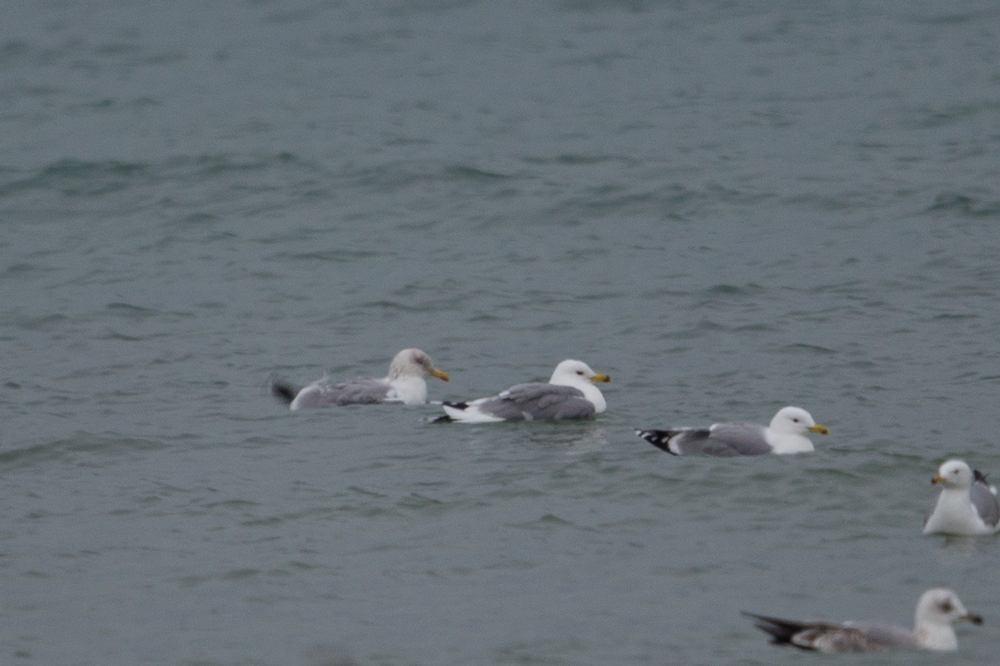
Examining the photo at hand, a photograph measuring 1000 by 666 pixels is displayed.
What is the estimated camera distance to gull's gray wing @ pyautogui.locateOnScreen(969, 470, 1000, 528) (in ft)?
34.0

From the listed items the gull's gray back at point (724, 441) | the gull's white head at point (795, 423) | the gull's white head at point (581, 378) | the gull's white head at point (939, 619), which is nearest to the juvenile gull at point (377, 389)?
the gull's white head at point (581, 378)

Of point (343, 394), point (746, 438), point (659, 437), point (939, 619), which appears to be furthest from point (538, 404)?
point (939, 619)

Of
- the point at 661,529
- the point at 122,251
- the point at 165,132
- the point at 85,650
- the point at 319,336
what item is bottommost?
the point at 85,650

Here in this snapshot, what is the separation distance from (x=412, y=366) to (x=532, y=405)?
4.42 feet

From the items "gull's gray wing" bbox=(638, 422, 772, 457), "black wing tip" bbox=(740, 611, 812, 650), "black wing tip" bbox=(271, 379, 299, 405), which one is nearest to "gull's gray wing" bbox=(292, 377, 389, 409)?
"black wing tip" bbox=(271, 379, 299, 405)

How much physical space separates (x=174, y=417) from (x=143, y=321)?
344 centimetres

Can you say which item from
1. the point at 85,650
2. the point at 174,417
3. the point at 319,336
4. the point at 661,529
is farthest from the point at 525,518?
the point at 319,336

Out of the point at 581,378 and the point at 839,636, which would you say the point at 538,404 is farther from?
the point at 839,636

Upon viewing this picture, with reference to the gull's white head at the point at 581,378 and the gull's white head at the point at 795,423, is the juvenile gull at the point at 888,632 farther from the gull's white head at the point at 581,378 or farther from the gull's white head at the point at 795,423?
the gull's white head at the point at 581,378

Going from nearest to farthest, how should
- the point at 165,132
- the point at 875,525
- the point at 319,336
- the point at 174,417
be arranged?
the point at 875,525
the point at 174,417
the point at 319,336
the point at 165,132

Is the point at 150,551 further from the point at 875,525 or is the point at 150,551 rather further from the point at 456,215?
the point at 456,215

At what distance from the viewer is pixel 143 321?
16.9m

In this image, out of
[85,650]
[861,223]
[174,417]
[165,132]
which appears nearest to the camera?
[85,650]

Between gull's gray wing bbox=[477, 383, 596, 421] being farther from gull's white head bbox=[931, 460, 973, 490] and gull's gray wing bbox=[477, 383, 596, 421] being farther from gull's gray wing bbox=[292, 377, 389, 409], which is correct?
gull's white head bbox=[931, 460, 973, 490]
